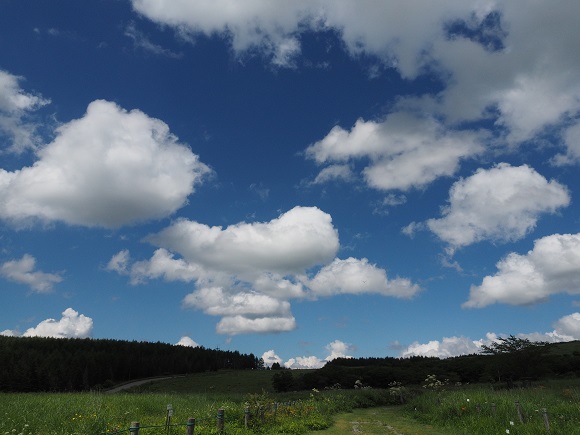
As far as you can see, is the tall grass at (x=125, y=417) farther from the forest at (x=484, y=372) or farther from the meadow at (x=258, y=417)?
the forest at (x=484, y=372)

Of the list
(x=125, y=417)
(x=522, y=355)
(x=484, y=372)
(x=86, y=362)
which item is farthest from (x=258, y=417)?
(x=86, y=362)

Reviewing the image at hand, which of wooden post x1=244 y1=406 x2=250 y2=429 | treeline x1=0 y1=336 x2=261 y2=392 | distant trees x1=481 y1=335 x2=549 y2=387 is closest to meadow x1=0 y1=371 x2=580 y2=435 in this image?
wooden post x1=244 y1=406 x2=250 y2=429

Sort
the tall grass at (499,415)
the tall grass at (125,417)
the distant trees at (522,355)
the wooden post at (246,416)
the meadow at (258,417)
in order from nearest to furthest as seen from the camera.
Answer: the tall grass at (125,417)
the meadow at (258,417)
the tall grass at (499,415)
the wooden post at (246,416)
the distant trees at (522,355)

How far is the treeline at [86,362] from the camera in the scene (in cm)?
9200

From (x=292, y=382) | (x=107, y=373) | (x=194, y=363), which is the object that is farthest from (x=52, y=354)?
(x=292, y=382)

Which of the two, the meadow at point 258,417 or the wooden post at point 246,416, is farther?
the wooden post at point 246,416

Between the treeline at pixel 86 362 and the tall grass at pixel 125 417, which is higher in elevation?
the treeline at pixel 86 362

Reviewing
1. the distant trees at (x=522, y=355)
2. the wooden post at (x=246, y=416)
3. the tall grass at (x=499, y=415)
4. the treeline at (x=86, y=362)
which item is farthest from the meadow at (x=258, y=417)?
the treeline at (x=86, y=362)

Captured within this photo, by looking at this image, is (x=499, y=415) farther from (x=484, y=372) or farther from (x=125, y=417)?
(x=484, y=372)

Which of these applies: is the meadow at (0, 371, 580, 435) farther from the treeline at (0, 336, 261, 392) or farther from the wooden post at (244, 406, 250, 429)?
the treeline at (0, 336, 261, 392)

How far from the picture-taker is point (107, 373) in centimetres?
11300

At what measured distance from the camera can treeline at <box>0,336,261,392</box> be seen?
92000 mm

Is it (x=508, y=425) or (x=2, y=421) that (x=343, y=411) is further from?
(x=2, y=421)

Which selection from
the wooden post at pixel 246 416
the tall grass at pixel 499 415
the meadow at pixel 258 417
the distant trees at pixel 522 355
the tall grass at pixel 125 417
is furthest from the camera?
the distant trees at pixel 522 355
